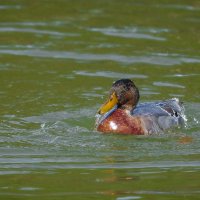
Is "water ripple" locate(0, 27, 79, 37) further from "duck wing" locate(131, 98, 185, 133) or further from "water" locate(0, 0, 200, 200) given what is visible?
"duck wing" locate(131, 98, 185, 133)

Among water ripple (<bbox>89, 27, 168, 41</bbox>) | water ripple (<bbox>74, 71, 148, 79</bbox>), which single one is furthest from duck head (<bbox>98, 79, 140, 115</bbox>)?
water ripple (<bbox>89, 27, 168, 41</bbox>)

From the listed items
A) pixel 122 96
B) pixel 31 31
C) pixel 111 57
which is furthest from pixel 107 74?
pixel 31 31

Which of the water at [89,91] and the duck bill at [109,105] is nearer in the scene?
the water at [89,91]

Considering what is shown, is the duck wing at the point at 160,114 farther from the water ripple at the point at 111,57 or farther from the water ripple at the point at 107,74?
the water ripple at the point at 111,57

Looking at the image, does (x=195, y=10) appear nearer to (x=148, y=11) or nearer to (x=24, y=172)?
(x=148, y=11)

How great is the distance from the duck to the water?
0.21 meters

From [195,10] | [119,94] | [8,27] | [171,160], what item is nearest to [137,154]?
[171,160]

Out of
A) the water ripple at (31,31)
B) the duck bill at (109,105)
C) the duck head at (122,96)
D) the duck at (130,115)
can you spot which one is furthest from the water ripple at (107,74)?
the duck bill at (109,105)

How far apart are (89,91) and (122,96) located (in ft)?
6.46

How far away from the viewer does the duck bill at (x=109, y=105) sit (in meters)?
12.9

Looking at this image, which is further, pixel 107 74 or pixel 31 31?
pixel 31 31

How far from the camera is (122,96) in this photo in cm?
1322

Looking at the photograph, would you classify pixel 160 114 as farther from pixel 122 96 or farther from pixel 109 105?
pixel 109 105

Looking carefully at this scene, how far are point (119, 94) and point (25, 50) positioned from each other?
4.73m
